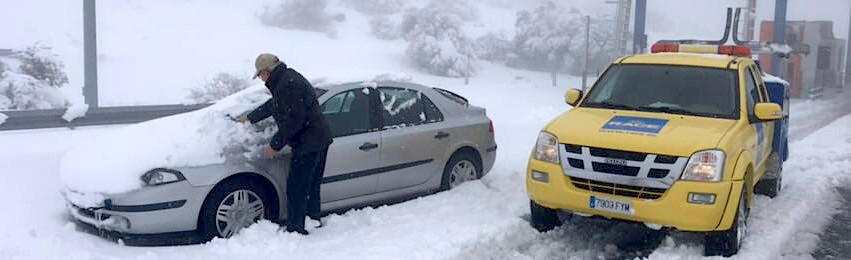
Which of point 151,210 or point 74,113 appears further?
point 74,113

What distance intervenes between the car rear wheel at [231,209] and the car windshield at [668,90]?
3.07 meters

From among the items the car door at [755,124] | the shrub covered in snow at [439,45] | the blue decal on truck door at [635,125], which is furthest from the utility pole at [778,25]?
the blue decal on truck door at [635,125]

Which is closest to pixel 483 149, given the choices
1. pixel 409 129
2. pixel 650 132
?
pixel 409 129

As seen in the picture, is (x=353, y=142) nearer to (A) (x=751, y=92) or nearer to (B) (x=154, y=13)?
(A) (x=751, y=92)

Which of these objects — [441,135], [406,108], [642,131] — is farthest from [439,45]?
[642,131]

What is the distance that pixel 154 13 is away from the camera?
4325cm

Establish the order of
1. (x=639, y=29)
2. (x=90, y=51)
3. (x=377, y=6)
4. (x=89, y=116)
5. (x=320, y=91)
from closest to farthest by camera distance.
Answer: (x=320, y=91), (x=89, y=116), (x=90, y=51), (x=639, y=29), (x=377, y=6)

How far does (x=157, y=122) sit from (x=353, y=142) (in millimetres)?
1737

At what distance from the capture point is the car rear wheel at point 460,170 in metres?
7.82

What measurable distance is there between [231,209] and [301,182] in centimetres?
58

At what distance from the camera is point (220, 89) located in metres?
21.8

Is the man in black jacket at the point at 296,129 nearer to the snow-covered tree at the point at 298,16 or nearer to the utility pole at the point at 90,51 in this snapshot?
the utility pole at the point at 90,51

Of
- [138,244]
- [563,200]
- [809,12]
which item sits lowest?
[138,244]

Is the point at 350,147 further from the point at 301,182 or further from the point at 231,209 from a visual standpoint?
the point at 231,209
